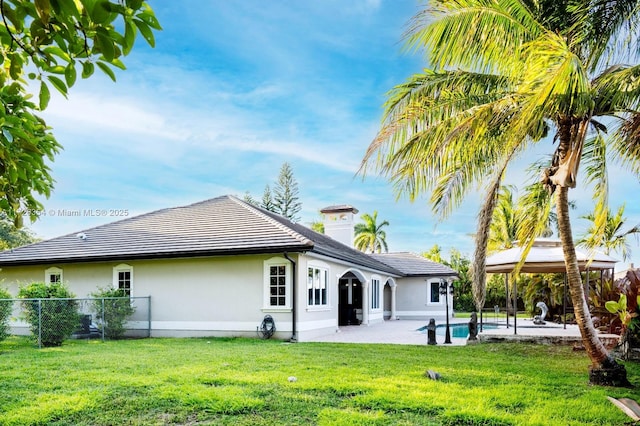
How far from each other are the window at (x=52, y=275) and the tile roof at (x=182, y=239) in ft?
1.62

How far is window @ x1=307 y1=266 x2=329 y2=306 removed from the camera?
51.3 ft

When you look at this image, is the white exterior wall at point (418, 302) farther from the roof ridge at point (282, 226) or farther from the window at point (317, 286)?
the roof ridge at point (282, 226)

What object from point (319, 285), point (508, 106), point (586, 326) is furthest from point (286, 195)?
point (586, 326)

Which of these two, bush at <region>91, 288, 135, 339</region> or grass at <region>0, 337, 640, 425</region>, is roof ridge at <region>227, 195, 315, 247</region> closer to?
grass at <region>0, 337, 640, 425</region>

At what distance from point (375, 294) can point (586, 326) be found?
52.8ft

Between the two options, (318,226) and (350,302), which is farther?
(318,226)

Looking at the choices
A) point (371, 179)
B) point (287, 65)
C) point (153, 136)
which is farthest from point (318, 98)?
point (371, 179)

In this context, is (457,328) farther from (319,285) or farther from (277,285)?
(277,285)

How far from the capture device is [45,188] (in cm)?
352

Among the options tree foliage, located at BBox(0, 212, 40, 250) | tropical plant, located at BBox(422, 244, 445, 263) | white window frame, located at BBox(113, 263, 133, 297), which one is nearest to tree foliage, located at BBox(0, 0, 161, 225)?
white window frame, located at BBox(113, 263, 133, 297)

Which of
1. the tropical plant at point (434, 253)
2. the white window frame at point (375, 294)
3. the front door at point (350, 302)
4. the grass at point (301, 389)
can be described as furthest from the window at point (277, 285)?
the tropical plant at point (434, 253)

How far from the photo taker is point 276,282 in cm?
1485

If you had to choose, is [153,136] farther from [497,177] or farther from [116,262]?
[497,177]

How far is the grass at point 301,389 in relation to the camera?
5730 millimetres
